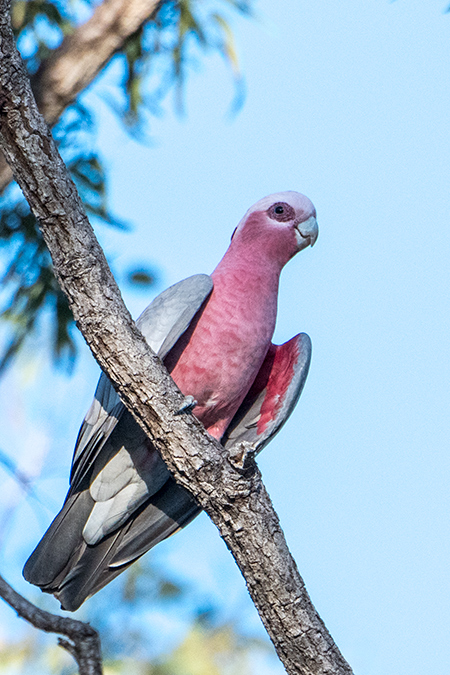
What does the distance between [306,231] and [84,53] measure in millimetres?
2108

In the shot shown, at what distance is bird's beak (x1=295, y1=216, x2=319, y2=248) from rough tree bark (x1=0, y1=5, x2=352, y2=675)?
5.06ft

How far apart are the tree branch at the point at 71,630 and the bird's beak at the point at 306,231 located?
2.36 meters

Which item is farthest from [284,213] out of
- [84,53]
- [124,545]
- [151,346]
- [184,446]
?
[124,545]

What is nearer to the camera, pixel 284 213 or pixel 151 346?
pixel 151 346

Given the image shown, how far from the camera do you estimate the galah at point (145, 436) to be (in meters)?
3.46

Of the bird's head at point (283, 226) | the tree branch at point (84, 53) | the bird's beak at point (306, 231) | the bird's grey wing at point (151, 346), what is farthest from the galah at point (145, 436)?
the tree branch at point (84, 53)

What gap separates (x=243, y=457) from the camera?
2762 millimetres

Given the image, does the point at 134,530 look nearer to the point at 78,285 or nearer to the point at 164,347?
the point at 164,347

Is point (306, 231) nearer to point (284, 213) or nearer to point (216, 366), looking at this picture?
point (284, 213)

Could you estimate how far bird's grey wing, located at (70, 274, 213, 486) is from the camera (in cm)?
336

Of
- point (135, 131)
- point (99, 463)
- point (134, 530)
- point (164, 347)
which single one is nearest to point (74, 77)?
point (135, 131)

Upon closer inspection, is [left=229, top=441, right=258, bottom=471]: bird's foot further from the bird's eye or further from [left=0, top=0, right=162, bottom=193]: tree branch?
[left=0, top=0, right=162, bottom=193]: tree branch

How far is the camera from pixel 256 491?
2857 millimetres

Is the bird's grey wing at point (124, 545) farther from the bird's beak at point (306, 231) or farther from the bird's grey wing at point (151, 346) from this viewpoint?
the bird's beak at point (306, 231)
